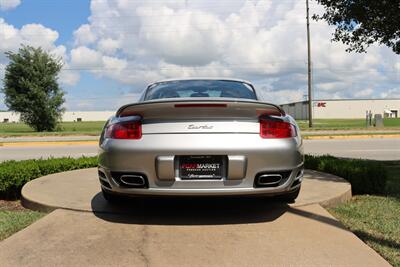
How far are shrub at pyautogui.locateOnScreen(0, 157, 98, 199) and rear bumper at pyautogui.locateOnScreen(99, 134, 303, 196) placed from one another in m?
2.69

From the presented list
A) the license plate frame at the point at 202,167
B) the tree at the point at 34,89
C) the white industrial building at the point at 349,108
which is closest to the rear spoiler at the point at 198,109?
the license plate frame at the point at 202,167

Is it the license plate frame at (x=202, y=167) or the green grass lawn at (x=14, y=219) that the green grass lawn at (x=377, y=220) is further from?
the green grass lawn at (x=14, y=219)

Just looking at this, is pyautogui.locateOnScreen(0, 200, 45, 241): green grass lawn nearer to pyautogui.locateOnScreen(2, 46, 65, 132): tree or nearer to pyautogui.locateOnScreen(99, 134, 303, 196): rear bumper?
pyautogui.locateOnScreen(99, 134, 303, 196): rear bumper

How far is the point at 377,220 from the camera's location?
4488mm

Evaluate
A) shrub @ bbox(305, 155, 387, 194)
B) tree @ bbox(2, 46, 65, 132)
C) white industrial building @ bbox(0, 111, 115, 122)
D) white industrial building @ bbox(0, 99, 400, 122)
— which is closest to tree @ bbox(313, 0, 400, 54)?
shrub @ bbox(305, 155, 387, 194)

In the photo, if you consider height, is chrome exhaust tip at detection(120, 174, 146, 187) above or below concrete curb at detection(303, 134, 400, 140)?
above

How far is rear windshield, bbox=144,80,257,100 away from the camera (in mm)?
5379

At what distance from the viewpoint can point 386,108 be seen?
331 feet

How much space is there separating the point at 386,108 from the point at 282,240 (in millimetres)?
104946

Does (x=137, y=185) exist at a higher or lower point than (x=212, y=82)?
lower

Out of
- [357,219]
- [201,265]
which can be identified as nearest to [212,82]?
[357,219]

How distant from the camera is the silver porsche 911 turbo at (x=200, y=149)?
3.96m

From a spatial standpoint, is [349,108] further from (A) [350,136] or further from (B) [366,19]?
(B) [366,19]

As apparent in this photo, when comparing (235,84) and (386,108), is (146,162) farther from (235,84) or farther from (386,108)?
(386,108)
